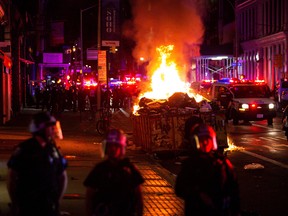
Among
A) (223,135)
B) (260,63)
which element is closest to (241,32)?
(260,63)

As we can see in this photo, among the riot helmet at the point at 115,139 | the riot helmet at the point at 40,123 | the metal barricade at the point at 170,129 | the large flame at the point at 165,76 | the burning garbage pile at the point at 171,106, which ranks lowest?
the metal barricade at the point at 170,129

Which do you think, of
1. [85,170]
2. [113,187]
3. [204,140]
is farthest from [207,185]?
[85,170]

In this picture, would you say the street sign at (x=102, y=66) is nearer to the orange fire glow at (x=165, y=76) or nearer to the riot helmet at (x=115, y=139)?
the orange fire glow at (x=165, y=76)

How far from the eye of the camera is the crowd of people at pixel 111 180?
5117 millimetres

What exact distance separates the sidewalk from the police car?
494cm

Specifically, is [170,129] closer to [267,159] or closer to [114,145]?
[267,159]

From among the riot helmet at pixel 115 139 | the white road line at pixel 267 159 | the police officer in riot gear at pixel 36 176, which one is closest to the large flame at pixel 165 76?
the white road line at pixel 267 159

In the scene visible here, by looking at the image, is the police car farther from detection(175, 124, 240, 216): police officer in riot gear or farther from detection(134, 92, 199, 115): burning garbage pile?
detection(175, 124, 240, 216): police officer in riot gear

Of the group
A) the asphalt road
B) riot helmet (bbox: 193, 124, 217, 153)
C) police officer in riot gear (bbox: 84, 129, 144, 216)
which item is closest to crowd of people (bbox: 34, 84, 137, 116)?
the asphalt road

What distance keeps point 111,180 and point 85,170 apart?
7.44m

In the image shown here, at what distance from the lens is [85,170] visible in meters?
12.5

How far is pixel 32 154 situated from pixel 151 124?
1035 centimetres

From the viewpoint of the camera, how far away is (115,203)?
5.09 metres

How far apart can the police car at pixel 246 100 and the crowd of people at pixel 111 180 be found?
2092 centimetres
